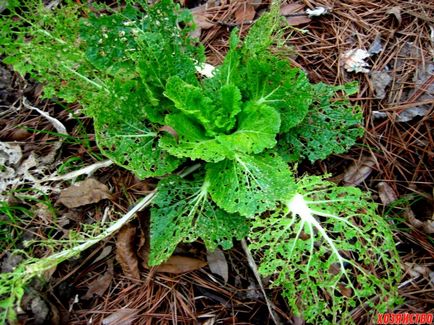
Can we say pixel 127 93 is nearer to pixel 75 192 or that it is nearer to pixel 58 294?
pixel 75 192

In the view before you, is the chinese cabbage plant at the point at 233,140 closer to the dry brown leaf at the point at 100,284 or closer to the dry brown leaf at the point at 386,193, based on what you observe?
Answer: the dry brown leaf at the point at 386,193

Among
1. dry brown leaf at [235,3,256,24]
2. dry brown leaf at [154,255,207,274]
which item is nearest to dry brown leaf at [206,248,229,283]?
dry brown leaf at [154,255,207,274]

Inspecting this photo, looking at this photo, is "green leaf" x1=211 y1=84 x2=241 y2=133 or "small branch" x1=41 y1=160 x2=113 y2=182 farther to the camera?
"small branch" x1=41 y1=160 x2=113 y2=182

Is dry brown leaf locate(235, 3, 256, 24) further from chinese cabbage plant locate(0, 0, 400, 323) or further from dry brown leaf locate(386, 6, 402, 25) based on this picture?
dry brown leaf locate(386, 6, 402, 25)

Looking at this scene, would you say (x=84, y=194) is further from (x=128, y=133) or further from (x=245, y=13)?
(x=245, y=13)

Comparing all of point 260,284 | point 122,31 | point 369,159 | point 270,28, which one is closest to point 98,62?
point 122,31

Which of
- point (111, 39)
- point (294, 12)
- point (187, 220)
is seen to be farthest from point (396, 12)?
point (187, 220)

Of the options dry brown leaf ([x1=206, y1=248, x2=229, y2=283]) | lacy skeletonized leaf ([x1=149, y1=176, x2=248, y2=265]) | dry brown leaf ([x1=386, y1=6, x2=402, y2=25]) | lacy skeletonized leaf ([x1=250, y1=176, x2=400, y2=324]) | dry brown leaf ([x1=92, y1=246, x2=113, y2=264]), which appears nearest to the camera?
lacy skeletonized leaf ([x1=250, y1=176, x2=400, y2=324])
